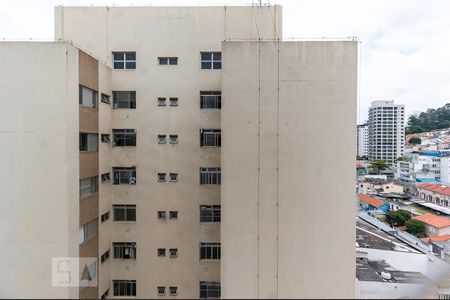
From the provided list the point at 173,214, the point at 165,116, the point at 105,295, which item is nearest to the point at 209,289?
the point at 173,214

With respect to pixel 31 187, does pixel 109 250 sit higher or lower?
lower

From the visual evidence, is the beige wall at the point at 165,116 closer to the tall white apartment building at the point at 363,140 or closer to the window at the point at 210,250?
the window at the point at 210,250

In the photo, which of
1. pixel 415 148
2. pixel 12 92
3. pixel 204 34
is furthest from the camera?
pixel 415 148

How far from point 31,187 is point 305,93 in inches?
296

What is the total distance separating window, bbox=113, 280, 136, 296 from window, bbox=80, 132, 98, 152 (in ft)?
14.7

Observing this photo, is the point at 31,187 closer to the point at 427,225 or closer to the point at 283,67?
the point at 283,67

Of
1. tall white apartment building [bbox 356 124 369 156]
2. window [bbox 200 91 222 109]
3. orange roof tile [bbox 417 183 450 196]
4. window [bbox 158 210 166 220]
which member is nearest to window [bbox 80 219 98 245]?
window [bbox 158 210 166 220]

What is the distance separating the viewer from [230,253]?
7379mm

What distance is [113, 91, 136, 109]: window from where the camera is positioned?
934cm

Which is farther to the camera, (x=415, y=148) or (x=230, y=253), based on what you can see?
(x=415, y=148)

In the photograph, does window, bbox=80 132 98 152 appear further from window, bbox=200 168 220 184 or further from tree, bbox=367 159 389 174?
tree, bbox=367 159 389 174

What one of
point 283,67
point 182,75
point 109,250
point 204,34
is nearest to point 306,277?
point 283,67

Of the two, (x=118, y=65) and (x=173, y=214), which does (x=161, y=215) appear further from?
(x=118, y=65)

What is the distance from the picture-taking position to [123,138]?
938 cm
